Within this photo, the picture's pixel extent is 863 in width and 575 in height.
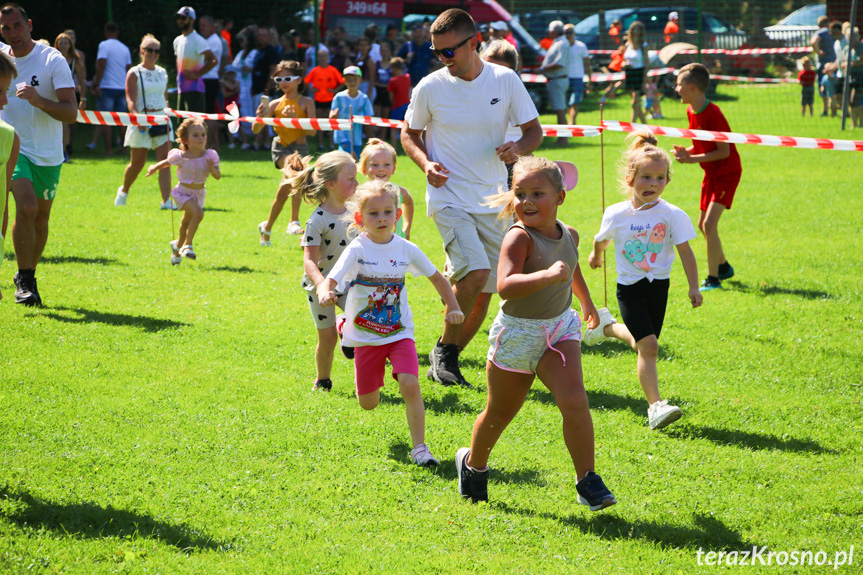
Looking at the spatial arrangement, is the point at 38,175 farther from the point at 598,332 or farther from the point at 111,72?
the point at 111,72

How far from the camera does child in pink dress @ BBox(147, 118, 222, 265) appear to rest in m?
9.58

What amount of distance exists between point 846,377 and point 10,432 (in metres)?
5.64

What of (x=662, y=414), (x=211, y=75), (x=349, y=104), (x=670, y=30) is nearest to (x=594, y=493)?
(x=662, y=414)

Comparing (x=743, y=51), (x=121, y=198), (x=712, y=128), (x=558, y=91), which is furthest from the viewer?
(x=743, y=51)

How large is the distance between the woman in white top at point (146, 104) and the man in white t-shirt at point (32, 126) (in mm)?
4500

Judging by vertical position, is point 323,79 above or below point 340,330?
above

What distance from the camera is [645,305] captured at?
5.39 m

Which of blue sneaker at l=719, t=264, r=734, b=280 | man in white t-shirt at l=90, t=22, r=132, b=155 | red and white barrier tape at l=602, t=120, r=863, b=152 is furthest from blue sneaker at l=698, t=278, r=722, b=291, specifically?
man in white t-shirt at l=90, t=22, r=132, b=155

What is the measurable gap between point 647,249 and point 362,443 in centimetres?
214

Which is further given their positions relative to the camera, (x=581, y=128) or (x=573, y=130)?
(x=573, y=130)

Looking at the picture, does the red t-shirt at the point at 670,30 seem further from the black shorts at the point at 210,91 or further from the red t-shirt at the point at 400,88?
the black shorts at the point at 210,91

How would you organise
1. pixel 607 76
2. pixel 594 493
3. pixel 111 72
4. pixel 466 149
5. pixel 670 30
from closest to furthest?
pixel 594 493 < pixel 466 149 < pixel 111 72 < pixel 607 76 < pixel 670 30

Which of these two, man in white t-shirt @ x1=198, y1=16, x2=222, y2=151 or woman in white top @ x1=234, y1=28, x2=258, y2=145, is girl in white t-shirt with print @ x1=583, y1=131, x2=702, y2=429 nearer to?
man in white t-shirt @ x1=198, y1=16, x2=222, y2=151

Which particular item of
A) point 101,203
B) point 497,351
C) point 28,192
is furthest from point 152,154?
point 497,351
